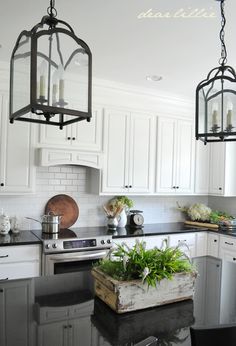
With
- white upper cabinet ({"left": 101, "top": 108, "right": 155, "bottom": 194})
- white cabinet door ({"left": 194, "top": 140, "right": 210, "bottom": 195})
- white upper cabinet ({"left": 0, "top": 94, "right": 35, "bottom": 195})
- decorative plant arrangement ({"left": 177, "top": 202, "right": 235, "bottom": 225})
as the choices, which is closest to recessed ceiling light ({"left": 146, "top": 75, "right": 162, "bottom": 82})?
white upper cabinet ({"left": 101, "top": 108, "right": 155, "bottom": 194})

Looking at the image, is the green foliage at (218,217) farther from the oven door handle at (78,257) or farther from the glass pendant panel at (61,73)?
the glass pendant panel at (61,73)

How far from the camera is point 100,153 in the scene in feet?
12.2

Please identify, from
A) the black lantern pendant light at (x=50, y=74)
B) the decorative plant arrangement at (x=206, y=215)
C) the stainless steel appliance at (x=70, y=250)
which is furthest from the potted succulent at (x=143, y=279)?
the decorative plant arrangement at (x=206, y=215)

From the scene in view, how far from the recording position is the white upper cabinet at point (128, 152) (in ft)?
12.5

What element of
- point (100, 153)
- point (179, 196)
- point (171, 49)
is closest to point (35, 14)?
point (171, 49)

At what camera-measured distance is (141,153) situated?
404 cm

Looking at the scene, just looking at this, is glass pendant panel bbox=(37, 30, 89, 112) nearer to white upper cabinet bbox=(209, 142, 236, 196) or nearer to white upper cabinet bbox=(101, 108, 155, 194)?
white upper cabinet bbox=(101, 108, 155, 194)

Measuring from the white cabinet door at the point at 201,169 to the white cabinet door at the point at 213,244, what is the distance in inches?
26.9

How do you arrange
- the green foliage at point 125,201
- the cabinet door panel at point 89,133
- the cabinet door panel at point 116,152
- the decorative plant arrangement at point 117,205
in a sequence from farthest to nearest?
the green foliage at point 125,201
the decorative plant arrangement at point 117,205
the cabinet door panel at point 116,152
the cabinet door panel at point 89,133

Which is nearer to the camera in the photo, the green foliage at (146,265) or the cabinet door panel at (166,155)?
the green foliage at (146,265)

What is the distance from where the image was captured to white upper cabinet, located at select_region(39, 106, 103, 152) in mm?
3432

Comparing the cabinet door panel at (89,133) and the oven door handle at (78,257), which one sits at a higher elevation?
the cabinet door panel at (89,133)

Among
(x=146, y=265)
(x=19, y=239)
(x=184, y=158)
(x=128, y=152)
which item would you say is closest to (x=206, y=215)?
(x=184, y=158)

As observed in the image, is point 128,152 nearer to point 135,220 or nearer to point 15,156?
point 135,220
